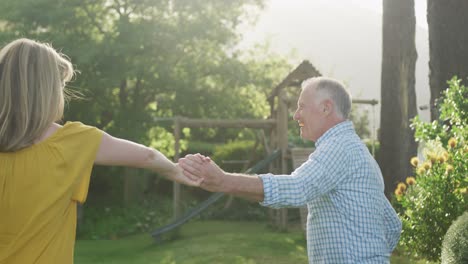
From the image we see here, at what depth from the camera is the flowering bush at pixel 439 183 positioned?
330 inches

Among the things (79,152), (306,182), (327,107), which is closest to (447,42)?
(327,107)

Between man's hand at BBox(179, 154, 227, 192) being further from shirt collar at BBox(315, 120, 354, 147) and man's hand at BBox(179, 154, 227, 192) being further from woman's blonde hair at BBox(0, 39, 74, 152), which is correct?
woman's blonde hair at BBox(0, 39, 74, 152)

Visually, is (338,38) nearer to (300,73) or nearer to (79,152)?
(300,73)

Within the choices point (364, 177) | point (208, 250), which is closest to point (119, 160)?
point (364, 177)

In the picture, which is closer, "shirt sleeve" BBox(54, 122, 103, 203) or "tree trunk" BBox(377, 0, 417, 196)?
"shirt sleeve" BBox(54, 122, 103, 203)

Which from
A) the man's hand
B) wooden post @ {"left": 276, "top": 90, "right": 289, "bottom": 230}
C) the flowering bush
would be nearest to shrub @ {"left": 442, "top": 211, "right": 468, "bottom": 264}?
the flowering bush

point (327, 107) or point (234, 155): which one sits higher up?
point (327, 107)

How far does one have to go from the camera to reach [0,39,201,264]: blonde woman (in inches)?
116

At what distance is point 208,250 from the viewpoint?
1305 centimetres

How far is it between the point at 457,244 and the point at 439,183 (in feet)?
7.39

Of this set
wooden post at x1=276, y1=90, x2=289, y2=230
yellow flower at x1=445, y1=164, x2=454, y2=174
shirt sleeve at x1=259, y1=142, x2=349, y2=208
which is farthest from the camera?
wooden post at x1=276, y1=90, x2=289, y2=230

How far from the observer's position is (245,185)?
3443mm

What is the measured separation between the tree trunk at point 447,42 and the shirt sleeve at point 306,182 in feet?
25.1

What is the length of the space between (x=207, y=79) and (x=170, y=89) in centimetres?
139
